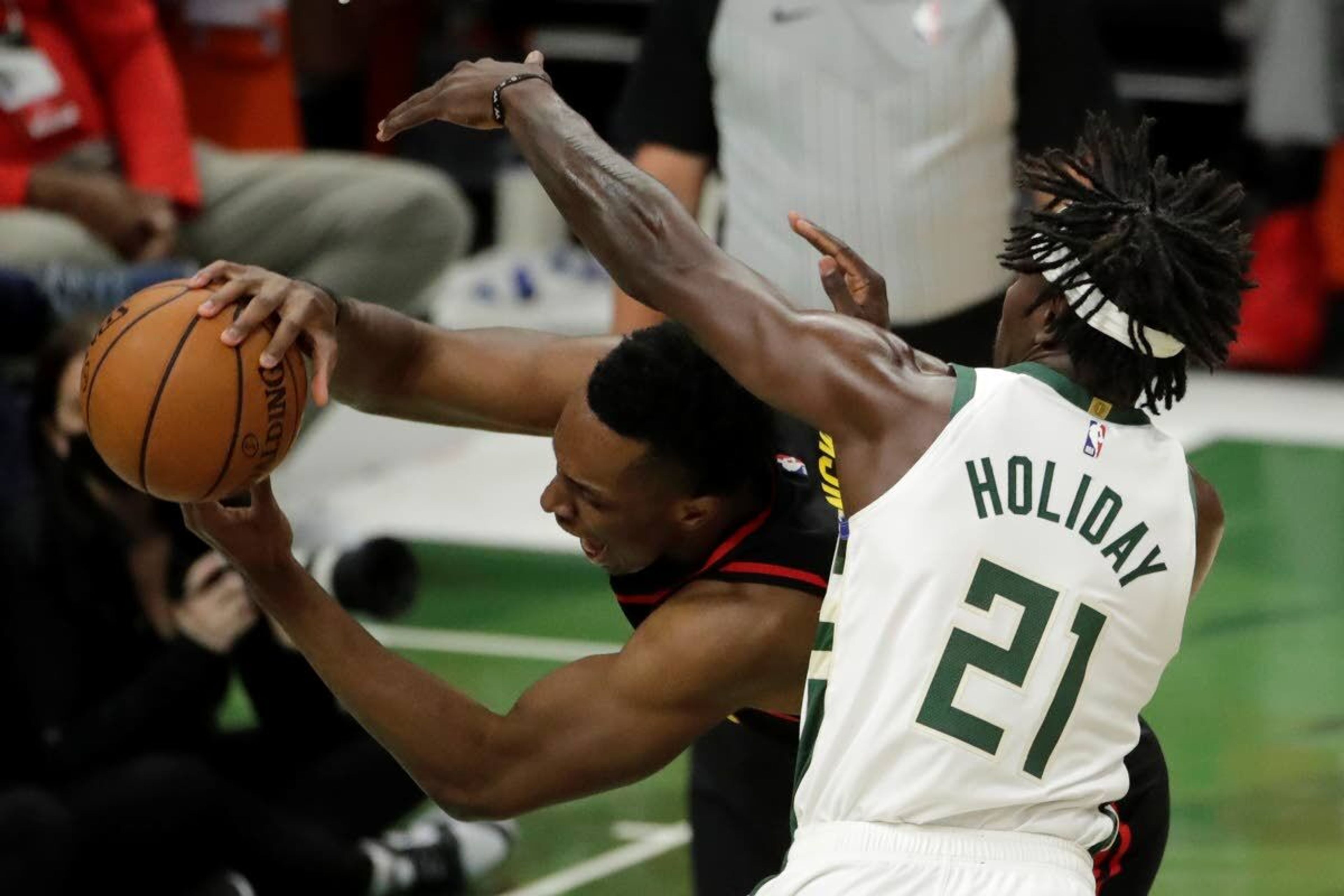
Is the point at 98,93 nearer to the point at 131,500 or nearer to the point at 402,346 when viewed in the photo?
the point at 131,500

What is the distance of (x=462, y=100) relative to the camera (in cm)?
270

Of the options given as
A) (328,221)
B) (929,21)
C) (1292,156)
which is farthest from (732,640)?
(1292,156)

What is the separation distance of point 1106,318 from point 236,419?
1.06 m

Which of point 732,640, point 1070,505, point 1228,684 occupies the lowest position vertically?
point 1228,684

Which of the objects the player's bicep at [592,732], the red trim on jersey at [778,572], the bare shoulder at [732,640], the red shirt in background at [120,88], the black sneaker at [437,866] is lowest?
the black sneaker at [437,866]

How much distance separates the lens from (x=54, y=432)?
14.9ft

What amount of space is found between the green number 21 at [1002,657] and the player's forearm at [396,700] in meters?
0.60

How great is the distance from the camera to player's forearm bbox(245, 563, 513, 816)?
9.05ft

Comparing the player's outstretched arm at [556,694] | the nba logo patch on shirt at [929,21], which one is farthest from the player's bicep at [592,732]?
the nba logo patch on shirt at [929,21]

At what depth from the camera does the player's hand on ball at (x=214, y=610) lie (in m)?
4.44

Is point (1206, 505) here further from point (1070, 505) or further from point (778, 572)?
point (778, 572)

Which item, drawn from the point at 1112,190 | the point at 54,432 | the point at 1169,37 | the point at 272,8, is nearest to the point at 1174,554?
the point at 1112,190

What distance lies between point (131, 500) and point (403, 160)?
20.0 feet

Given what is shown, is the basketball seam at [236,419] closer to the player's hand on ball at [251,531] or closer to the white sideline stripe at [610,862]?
the player's hand on ball at [251,531]
